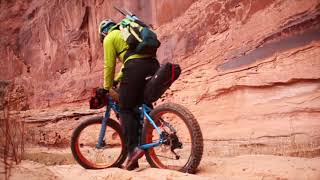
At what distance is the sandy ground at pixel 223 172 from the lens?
165 inches

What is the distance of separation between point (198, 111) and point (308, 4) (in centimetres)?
336

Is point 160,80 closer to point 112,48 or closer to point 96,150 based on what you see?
point 112,48

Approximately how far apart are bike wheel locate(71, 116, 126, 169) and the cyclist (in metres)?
0.31

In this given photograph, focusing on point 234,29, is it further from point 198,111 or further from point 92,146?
point 92,146

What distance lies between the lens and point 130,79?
505 cm

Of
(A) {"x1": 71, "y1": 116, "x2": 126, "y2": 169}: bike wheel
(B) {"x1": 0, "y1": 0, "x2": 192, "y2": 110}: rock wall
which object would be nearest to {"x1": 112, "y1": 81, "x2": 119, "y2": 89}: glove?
(A) {"x1": 71, "y1": 116, "x2": 126, "y2": 169}: bike wheel

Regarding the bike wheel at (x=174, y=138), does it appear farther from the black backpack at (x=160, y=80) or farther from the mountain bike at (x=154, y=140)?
the black backpack at (x=160, y=80)

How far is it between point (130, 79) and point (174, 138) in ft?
2.68

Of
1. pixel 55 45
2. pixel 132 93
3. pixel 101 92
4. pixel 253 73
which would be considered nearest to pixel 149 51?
pixel 132 93

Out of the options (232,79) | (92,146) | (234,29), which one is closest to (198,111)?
(232,79)

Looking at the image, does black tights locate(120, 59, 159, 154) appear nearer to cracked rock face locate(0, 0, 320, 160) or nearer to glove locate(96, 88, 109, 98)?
glove locate(96, 88, 109, 98)

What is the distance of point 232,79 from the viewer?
9.68m

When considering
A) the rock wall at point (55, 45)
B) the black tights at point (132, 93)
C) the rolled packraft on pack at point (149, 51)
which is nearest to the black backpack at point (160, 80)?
the rolled packraft on pack at point (149, 51)

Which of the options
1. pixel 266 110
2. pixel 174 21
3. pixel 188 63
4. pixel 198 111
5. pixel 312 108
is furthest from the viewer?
pixel 174 21
